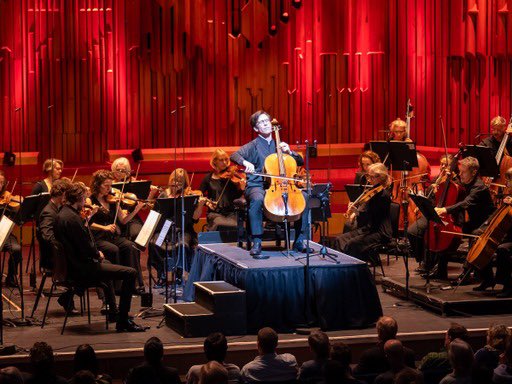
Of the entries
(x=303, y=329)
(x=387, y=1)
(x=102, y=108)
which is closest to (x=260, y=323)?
(x=303, y=329)

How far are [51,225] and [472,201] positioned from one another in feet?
11.5

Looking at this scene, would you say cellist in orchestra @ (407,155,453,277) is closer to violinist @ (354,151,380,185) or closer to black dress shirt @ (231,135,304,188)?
violinist @ (354,151,380,185)

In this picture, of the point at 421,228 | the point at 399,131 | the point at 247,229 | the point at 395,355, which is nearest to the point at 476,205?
the point at 421,228

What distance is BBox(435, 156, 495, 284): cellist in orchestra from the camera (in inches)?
367

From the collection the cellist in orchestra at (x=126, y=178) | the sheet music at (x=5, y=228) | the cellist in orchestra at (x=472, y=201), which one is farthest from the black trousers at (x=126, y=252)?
the cellist in orchestra at (x=472, y=201)

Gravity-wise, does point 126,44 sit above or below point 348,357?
above

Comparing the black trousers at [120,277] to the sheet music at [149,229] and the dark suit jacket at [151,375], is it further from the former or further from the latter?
the dark suit jacket at [151,375]

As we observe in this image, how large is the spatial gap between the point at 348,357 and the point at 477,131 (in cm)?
723

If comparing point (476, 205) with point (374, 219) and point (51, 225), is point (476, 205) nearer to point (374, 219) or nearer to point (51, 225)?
point (374, 219)

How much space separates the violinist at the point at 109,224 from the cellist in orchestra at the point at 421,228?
2.51m

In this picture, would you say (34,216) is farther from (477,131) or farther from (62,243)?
(477,131)

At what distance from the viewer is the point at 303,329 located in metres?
8.29

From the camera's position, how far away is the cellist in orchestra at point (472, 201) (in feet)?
30.6

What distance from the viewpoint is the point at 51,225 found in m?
8.89
